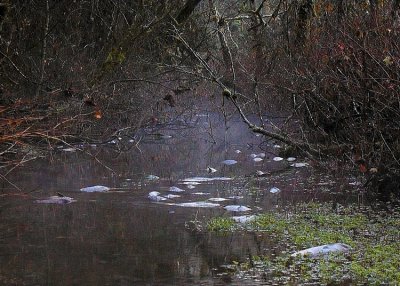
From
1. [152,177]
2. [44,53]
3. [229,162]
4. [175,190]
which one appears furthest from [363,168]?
[44,53]

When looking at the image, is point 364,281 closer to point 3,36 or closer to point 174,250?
point 174,250

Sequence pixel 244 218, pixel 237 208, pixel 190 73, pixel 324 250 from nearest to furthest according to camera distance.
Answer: pixel 324 250 → pixel 244 218 → pixel 237 208 → pixel 190 73

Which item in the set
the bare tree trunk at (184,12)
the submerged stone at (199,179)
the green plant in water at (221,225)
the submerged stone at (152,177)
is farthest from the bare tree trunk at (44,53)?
the green plant in water at (221,225)

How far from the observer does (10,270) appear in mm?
5250

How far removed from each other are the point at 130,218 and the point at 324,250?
7.04 ft

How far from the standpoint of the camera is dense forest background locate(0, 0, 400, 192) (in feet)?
26.6

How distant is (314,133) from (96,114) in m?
2.99

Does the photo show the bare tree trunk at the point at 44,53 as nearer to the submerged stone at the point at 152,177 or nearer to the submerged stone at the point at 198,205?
the submerged stone at the point at 152,177

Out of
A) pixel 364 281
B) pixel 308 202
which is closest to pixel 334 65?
pixel 308 202

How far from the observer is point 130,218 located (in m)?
7.22

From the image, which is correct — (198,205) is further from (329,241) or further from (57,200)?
(329,241)

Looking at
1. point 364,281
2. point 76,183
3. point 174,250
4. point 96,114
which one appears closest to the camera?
point 364,281

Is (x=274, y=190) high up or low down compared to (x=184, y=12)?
down

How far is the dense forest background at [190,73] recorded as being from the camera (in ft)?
26.6
